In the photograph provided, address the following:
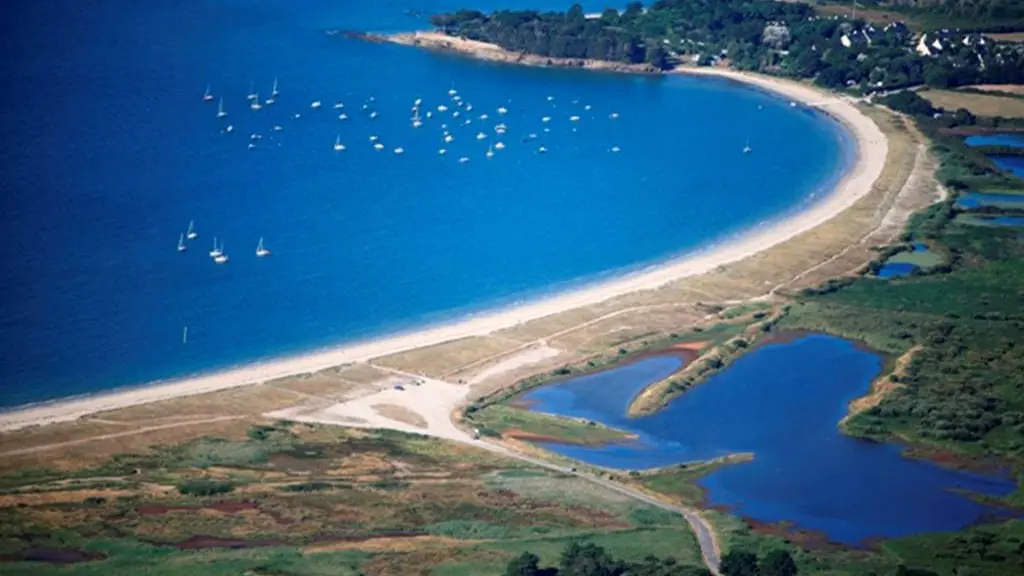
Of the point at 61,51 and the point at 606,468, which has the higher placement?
the point at 61,51

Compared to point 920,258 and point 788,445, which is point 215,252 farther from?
point 920,258

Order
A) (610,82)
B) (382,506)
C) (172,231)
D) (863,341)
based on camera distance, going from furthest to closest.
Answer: (610,82) → (172,231) → (863,341) → (382,506)

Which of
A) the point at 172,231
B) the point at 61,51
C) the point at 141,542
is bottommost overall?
the point at 141,542

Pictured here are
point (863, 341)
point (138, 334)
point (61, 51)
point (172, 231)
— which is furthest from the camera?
point (61, 51)

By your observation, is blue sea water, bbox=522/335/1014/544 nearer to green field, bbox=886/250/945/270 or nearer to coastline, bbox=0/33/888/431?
coastline, bbox=0/33/888/431

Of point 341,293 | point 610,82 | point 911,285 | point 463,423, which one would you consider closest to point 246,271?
point 341,293

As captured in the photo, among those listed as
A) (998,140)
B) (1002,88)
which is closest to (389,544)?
(998,140)

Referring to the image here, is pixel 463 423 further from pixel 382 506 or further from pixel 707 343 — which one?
pixel 707 343

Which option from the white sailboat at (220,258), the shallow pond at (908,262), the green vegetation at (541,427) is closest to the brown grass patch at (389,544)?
the green vegetation at (541,427)

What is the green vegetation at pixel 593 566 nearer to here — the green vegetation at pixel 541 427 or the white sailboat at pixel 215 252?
the green vegetation at pixel 541 427
